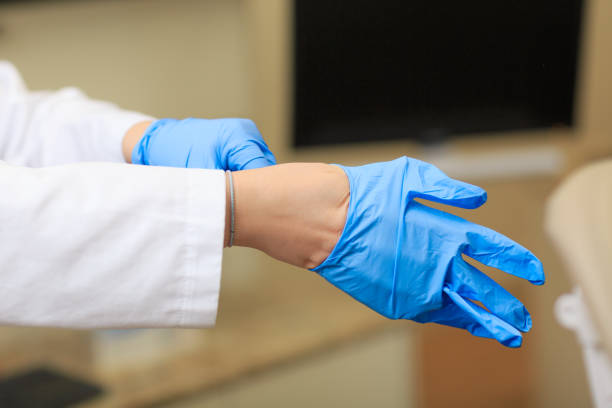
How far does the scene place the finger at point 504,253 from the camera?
20.6 inches

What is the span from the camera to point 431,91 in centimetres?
191

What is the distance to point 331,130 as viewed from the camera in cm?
183

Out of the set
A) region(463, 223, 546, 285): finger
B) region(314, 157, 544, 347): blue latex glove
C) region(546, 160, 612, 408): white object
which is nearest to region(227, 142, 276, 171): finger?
region(314, 157, 544, 347): blue latex glove

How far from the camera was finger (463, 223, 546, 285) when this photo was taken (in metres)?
0.52

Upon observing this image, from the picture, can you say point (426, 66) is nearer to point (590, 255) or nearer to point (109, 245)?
point (590, 255)

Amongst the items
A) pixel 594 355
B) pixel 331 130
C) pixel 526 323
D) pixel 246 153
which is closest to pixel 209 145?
pixel 246 153

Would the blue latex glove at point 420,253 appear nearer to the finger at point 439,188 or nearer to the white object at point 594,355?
the finger at point 439,188

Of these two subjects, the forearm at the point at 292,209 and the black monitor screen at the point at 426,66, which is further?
the black monitor screen at the point at 426,66

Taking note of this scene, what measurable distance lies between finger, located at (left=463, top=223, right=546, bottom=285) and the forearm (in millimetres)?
122

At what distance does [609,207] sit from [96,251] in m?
0.59

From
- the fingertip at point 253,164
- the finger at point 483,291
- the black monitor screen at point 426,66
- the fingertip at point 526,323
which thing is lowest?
the fingertip at point 526,323

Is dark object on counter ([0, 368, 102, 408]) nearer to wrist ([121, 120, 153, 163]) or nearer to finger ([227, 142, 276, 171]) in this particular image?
wrist ([121, 120, 153, 163])

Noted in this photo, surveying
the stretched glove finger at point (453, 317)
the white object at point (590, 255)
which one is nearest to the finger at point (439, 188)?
the stretched glove finger at point (453, 317)

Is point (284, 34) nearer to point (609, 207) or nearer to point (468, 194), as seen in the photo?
point (609, 207)
